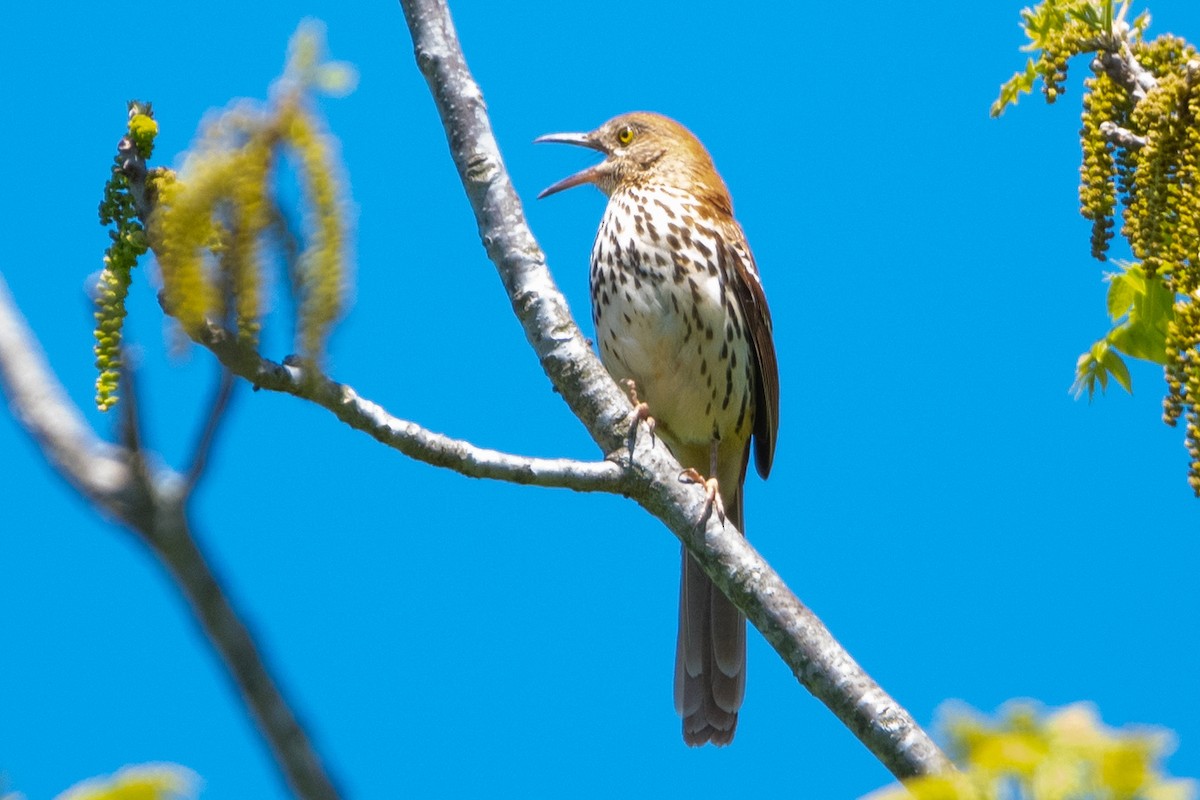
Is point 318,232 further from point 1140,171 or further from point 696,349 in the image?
point 696,349

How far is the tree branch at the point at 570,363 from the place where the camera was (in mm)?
3406

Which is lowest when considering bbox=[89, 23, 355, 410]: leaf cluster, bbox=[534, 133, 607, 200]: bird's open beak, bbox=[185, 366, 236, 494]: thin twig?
bbox=[185, 366, 236, 494]: thin twig

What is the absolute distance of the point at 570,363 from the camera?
11.5ft

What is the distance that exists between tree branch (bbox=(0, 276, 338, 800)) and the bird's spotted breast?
4124 millimetres

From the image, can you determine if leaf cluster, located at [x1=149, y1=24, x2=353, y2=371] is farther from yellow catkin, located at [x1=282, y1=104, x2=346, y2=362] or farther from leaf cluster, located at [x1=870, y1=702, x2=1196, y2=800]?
leaf cluster, located at [x1=870, y1=702, x2=1196, y2=800]

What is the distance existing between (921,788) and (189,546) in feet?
2.00

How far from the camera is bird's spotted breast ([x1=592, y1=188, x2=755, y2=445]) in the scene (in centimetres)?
530

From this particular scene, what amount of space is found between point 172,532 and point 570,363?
2363mm

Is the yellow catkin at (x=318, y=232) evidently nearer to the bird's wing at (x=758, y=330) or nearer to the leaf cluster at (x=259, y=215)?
the leaf cluster at (x=259, y=215)

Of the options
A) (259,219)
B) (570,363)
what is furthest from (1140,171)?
(259,219)

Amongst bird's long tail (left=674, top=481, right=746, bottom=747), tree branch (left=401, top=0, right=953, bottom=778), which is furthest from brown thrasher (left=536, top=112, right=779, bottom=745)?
tree branch (left=401, top=0, right=953, bottom=778)

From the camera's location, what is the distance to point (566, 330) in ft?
11.6

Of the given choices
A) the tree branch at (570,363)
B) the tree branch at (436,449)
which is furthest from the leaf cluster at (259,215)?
the tree branch at (570,363)

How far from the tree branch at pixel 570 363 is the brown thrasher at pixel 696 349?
1.69 metres
